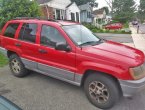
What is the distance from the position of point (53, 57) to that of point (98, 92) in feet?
4.62

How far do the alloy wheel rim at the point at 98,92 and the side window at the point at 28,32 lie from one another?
210cm

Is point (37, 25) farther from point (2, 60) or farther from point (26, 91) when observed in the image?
point (2, 60)

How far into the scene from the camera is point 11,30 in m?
6.17

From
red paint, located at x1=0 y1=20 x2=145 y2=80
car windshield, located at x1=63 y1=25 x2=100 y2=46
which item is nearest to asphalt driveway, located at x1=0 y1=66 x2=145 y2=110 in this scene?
red paint, located at x1=0 y1=20 x2=145 y2=80

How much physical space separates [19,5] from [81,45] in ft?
33.4

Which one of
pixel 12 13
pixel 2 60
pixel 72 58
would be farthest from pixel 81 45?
pixel 12 13

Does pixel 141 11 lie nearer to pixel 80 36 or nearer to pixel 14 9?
pixel 14 9

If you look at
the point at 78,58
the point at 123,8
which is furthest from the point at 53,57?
the point at 123,8

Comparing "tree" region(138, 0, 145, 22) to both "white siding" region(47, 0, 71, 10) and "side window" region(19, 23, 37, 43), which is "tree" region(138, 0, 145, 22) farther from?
"side window" region(19, 23, 37, 43)

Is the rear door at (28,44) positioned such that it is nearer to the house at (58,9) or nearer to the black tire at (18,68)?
the black tire at (18,68)

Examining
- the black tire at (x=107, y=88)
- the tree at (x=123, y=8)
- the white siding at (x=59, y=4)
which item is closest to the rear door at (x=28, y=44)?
the black tire at (x=107, y=88)

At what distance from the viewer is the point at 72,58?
4.53 metres

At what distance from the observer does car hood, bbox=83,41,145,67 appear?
3984mm

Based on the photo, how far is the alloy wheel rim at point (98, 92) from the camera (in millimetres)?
4168
